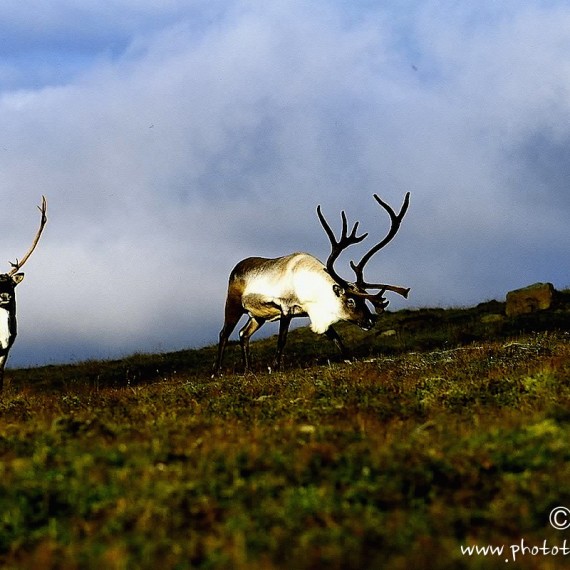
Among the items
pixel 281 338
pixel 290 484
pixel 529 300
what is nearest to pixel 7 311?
pixel 281 338

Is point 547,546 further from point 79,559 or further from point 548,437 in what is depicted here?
point 79,559

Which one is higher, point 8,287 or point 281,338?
point 8,287

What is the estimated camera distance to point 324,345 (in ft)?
85.0

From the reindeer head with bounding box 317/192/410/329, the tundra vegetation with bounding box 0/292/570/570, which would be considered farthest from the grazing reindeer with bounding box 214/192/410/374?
the tundra vegetation with bounding box 0/292/570/570

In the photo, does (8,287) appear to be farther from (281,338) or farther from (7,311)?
(281,338)

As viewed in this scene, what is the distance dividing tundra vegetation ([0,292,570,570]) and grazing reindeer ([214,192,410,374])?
28.8 feet

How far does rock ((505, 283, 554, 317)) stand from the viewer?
87.2 ft

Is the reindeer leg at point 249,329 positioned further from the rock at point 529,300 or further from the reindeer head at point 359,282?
the rock at point 529,300

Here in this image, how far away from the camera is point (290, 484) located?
216 inches

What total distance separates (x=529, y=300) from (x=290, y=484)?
2271 cm

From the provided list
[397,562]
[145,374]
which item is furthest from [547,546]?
[145,374]

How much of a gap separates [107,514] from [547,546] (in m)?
2.66

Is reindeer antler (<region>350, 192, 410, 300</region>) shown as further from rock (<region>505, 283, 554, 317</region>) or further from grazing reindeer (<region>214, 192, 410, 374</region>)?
rock (<region>505, 283, 554, 317</region>)

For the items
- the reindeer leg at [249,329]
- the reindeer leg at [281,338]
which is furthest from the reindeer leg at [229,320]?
the reindeer leg at [281,338]
